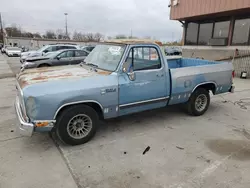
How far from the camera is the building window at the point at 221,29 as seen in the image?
1311 cm

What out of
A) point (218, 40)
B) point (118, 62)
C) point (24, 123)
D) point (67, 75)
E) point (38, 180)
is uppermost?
point (218, 40)

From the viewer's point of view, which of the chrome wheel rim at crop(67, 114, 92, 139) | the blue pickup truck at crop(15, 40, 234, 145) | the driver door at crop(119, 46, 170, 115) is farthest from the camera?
the driver door at crop(119, 46, 170, 115)

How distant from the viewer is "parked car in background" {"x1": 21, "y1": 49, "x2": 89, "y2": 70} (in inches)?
412

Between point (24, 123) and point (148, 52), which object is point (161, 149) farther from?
point (24, 123)

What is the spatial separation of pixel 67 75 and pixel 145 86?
157 cm

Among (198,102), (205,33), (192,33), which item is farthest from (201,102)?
(192,33)

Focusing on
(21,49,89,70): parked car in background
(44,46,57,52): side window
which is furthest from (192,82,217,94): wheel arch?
(44,46,57,52): side window

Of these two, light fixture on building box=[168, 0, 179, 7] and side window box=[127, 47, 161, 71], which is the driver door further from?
light fixture on building box=[168, 0, 179, 7]

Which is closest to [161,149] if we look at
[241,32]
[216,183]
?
[216,183]

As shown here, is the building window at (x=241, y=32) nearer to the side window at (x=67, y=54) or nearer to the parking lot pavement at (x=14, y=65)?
the side window at (x=67, y=54)

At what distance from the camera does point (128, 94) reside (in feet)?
12.6

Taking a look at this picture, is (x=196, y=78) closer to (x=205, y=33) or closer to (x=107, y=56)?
(x=107, y=56)

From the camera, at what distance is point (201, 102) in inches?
208

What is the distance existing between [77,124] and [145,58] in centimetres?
195
